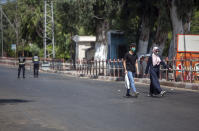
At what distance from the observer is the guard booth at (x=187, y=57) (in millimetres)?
18938

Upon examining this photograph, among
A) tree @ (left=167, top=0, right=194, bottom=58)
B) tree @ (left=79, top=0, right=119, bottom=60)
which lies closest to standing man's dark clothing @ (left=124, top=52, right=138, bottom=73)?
tree @ (left=167, top=0, right=194, bottom=58)

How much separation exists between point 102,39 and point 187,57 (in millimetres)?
12577

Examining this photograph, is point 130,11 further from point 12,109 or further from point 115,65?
point 12,109

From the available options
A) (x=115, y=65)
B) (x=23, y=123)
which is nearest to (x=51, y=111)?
(x=23, y=123)

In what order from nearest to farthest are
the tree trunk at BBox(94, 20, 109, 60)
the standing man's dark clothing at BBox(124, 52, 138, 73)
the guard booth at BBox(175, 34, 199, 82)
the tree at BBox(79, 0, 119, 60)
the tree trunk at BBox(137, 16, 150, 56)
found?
the standing man's dark clothing at BBox(124, 52, 138, 73)
the guard booth at BBox(175, 34, 199, 82)
the tree trunk at BBox(137, 16, 150, 56)
the tree at BBox(79, 0, 119, 60)
the tree trunk at BBox(94, 20, 109, 60)

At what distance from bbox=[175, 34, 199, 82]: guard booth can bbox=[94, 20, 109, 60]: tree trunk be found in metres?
11.5

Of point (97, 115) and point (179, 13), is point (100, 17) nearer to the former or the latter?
point (179, 13)

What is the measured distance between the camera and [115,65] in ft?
89.0

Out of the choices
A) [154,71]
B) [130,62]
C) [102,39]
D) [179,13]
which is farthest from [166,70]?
[102,39]

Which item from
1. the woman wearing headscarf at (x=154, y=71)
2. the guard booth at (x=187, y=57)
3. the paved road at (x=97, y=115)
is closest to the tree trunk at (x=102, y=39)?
the guard booth at (x=187, y=57)

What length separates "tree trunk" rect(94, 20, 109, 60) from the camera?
1256 inches

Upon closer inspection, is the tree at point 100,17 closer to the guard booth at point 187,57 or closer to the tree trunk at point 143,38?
the tree trunk at point 143,38

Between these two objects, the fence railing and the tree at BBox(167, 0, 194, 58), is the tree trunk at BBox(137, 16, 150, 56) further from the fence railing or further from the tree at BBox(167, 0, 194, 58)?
the tree at BBox(167, 0, 194, 58)

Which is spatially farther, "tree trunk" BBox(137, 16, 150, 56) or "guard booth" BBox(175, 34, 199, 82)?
"tree trunk" BBox(137, 16, 150, 56)
